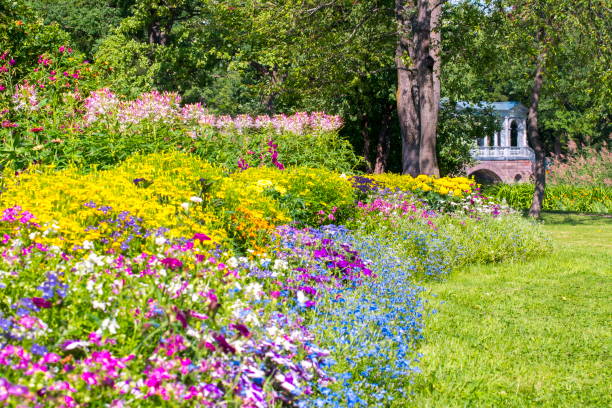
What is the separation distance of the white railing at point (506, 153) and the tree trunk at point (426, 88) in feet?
95.4

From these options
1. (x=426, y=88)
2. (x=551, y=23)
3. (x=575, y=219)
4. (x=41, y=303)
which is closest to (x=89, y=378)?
(x=41, y=303)

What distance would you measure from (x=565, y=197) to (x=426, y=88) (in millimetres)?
14291

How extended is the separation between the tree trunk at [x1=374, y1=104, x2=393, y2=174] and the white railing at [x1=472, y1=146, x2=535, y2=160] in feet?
70.9

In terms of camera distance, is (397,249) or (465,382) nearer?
(465,382)

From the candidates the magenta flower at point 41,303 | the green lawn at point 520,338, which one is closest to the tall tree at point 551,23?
the green lawn at point 520,338

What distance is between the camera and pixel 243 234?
5914 mm

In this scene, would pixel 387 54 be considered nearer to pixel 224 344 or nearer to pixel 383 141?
pixel 383 141

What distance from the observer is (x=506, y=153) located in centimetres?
4228

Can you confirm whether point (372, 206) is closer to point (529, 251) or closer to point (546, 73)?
point (529, 251)

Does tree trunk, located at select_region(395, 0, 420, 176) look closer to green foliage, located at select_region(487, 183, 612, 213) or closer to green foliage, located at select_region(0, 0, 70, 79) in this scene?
green foliage, located at select_region(0, 0, 70, 79)

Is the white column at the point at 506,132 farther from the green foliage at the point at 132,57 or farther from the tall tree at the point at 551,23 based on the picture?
the tall tree at the point at 551,23

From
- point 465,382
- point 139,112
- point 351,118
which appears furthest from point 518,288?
point 351,118

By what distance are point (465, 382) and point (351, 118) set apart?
17769 millimetres

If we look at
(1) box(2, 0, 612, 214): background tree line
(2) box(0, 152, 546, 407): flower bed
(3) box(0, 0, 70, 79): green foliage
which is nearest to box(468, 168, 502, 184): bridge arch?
(1) box(2, 0, 612, 214): background tree line
